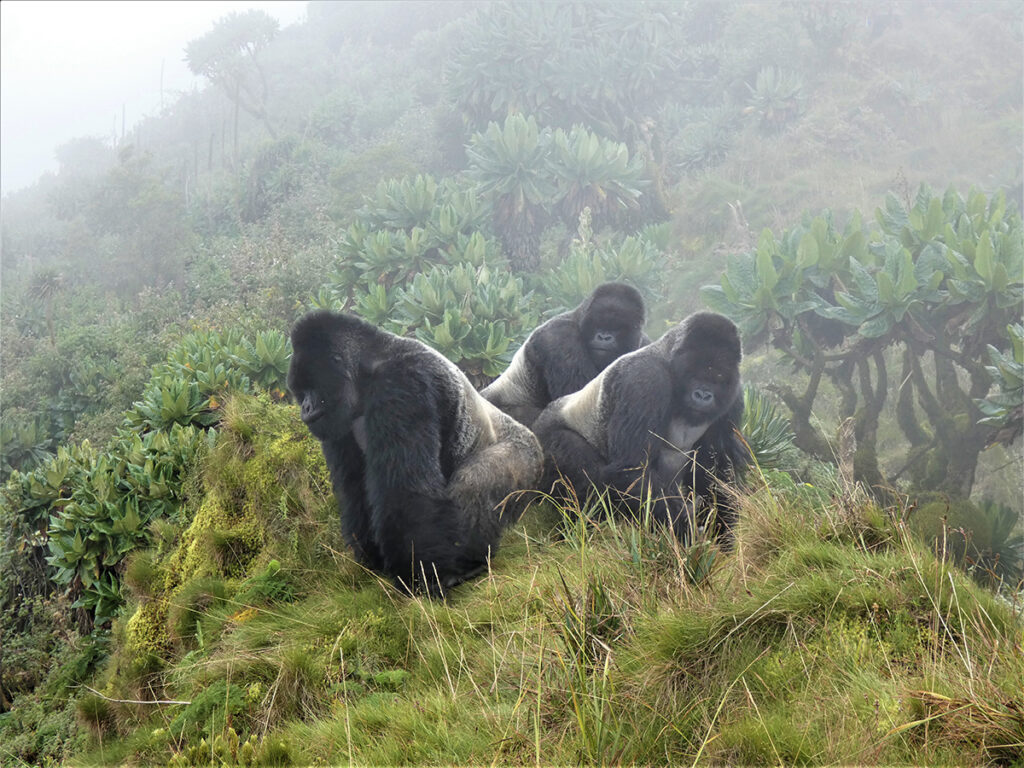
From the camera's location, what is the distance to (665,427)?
5320mm

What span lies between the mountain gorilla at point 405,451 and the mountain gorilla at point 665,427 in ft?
1.31

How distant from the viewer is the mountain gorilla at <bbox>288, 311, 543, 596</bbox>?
441cm

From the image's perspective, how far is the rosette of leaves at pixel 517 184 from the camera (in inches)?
545

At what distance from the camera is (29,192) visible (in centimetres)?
3944

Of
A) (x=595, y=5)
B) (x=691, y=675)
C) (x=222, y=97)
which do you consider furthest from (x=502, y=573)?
(x=222, y=97)

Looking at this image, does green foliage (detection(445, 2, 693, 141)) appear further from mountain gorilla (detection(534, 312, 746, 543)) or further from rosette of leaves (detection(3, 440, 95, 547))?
mountain gorilla (detection(534, 312, 746, 543))

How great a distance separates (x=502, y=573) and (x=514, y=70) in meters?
18.1

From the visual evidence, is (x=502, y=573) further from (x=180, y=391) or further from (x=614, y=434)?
(x=180, y=391)

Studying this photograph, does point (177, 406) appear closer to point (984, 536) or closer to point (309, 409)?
point (309, 409)

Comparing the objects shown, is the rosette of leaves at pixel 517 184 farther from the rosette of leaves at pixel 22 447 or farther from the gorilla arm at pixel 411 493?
the gorilla arm at pixel 411 493

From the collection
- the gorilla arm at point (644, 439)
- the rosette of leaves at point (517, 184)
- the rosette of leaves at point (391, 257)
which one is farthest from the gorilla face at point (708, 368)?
the rosette of leaves at point (517, 184)

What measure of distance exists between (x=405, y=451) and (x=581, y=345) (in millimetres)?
2514

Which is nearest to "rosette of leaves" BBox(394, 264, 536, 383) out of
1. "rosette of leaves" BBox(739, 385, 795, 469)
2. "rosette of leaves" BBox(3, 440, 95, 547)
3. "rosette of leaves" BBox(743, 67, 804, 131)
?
"rosette of leaves" BBox(739, 385, 795, 469)

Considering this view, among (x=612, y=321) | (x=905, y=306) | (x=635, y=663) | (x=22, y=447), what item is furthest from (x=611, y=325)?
(x=22, y=447)
